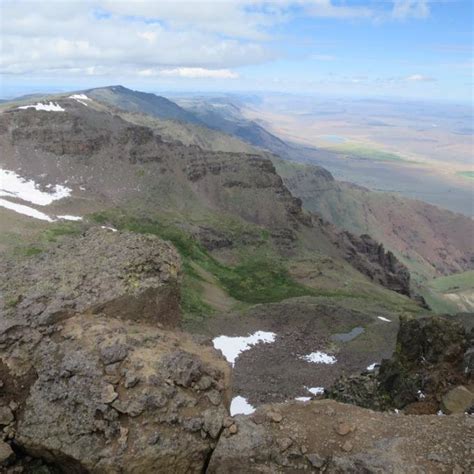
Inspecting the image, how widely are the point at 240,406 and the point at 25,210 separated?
65.4 metres

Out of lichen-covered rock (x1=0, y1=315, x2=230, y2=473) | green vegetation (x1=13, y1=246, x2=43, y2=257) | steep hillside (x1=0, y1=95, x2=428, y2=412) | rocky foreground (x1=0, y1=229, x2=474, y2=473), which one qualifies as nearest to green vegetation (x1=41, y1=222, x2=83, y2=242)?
steep hillside (x1=0, y1=95, x2=428, y2=412)

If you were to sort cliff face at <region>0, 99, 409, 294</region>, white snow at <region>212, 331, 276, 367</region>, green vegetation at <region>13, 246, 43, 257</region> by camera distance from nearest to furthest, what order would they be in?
white snow at <region>212, 331, 276, 367</region> → green vegetation at <region>13, 246, 43, 257</region> → cliff face at <region>0, 99, 409, 294</region>

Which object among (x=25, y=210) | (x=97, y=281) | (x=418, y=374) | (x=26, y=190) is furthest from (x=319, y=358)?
(x=26, y=190)

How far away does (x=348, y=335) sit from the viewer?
55688 mm

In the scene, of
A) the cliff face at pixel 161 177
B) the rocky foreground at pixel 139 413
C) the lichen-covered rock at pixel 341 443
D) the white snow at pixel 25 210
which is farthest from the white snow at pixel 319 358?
the cliff face at pixel 161 177

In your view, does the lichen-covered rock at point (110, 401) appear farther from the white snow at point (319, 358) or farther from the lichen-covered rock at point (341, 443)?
the white snow at point (319, 358)

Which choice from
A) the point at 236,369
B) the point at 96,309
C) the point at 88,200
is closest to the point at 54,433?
the point at 96,309

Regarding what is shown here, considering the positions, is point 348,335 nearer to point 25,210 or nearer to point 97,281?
point 97,281

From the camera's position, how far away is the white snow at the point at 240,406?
1309 inches

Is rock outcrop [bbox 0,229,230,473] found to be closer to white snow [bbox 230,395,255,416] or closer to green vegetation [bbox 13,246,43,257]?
white snow [bbox 230,395,255,416]

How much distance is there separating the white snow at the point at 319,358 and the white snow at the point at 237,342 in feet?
15.6

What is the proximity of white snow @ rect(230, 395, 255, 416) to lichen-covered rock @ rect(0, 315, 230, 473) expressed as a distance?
1837 cm

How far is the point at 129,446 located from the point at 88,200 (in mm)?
92381

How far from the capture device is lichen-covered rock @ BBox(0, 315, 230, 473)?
13570mm
